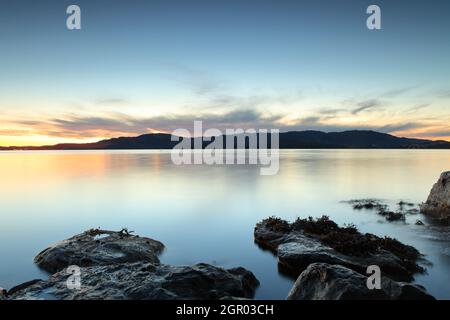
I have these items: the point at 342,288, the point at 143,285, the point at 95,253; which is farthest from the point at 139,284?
the point at 342,288

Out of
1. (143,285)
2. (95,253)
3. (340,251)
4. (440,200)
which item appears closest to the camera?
(143,285)

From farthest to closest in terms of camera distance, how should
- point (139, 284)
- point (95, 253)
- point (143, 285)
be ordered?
1. point (95, 253)
2. point (139, 284)
3. point (143, 285)

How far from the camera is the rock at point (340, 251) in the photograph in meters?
11.4

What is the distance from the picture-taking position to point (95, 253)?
1202cm

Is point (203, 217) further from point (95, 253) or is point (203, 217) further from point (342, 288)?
point (342, 288)

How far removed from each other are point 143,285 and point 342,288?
5.24m

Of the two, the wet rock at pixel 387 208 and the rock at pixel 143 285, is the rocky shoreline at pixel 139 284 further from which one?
the wet rock at pixel 387 208

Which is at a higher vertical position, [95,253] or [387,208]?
[95,253]

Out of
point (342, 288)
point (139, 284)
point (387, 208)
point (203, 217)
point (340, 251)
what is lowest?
point (203, 217)

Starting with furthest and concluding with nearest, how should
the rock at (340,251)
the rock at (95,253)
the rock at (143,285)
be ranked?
1. the rock at (95,253)
2. the rock at (340,251)
3. the rock at (143,285)

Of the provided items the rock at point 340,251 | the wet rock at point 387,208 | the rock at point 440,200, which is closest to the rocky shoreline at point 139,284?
the rock at point 340,251

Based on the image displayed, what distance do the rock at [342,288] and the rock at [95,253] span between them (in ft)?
23.1

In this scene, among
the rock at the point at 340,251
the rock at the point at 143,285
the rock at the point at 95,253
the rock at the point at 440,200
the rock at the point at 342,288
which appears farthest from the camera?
the rock at the point at 440,200

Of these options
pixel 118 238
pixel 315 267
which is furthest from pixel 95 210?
pixel 315 267
